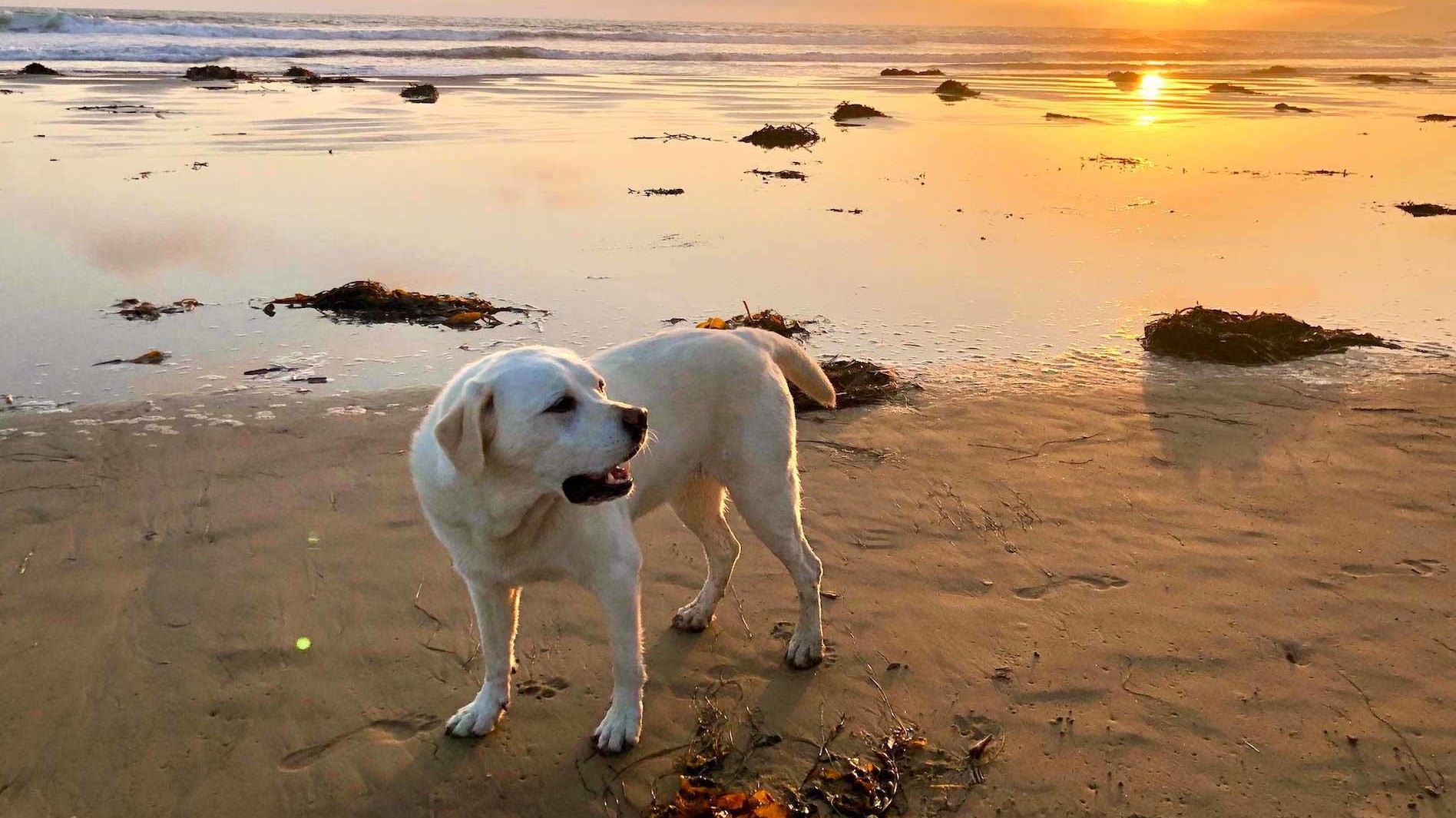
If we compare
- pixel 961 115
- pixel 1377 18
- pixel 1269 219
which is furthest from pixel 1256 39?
pixel 1269 219

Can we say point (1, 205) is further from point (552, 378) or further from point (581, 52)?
point (581, 52)

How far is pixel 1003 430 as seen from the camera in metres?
6.16

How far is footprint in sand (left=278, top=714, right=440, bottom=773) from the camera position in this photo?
3412mm

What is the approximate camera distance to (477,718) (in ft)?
11.8

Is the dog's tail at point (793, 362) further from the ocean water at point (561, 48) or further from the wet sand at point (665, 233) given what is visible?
the ocean water at point (561, 48)

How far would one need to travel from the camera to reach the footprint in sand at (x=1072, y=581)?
446cm

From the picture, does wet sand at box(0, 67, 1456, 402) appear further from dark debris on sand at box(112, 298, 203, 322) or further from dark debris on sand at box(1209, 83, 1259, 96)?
dark debris on sand at box(1209, 83, 1259, 96)

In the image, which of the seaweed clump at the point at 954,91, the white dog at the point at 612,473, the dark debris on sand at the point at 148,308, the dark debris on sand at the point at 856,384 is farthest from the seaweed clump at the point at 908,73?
Result: the white dog at the point at 612,473

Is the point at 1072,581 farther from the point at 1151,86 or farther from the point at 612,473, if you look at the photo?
the point at 1151,86

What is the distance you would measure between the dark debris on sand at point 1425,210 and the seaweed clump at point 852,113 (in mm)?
9898

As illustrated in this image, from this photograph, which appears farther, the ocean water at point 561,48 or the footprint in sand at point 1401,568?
the ocean water at point 561,48

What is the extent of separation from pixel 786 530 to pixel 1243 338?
4873mm

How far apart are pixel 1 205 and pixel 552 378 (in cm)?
1014

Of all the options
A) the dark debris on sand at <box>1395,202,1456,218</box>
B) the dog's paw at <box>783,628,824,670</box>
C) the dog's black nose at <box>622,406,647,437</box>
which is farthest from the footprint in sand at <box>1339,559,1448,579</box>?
the dark debris on sand at <box>1395,202,1456,218</box>
